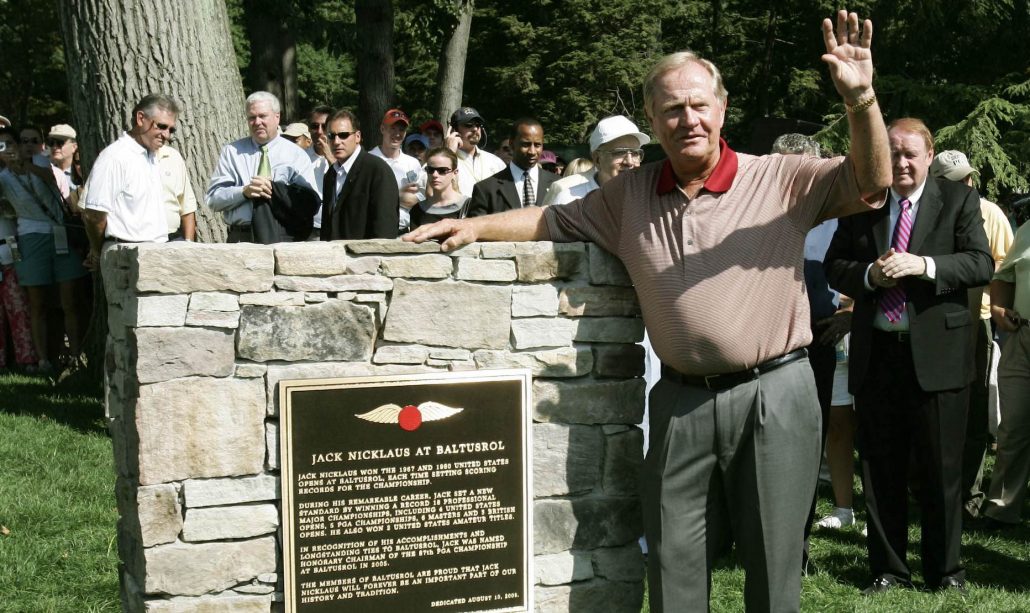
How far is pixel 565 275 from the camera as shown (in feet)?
13.4

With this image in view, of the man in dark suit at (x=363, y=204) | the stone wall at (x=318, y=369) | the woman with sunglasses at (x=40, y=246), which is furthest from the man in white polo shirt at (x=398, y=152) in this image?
the stone wall at (x=318, y=369)

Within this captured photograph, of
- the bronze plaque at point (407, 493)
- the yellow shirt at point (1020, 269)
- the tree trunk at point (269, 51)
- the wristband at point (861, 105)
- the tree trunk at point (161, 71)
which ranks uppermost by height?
the tree trunk at point (269, 51)

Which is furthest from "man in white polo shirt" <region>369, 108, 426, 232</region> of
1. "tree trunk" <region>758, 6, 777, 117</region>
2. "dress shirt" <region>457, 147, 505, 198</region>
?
"tree trunk" <region>758, 6, 777, 117</region>

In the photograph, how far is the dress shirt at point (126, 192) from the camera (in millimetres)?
6836

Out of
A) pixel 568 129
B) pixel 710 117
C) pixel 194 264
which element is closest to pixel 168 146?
pixel 194 264

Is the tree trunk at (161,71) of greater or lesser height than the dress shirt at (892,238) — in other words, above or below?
above

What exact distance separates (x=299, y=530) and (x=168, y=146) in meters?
4.52

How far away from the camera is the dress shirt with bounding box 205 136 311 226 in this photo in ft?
21.0

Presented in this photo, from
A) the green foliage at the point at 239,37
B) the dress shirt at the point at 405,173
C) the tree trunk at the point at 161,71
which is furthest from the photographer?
the green foliage at the point at 239,37

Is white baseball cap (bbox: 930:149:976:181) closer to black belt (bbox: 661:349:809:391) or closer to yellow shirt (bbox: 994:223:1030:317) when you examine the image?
yellow shirt (bbox: 994:223:1030:317)

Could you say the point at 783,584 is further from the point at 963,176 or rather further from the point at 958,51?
the point at 958,51

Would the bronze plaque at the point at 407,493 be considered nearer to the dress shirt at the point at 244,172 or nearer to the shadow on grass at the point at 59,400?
the dress shirt at the point at 244,172

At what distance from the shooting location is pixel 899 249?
5137 mm

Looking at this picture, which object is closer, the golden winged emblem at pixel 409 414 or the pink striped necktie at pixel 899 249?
the golden winged emblem at pixel 409 414
